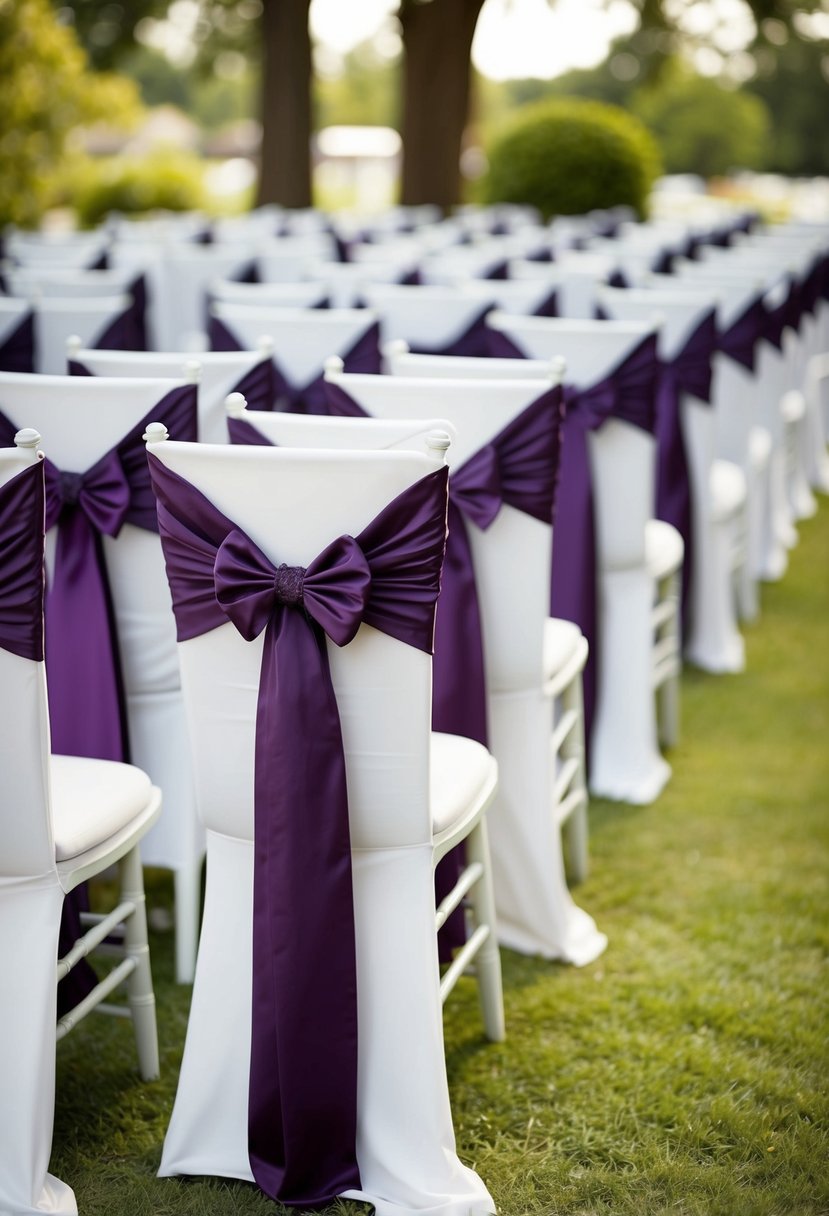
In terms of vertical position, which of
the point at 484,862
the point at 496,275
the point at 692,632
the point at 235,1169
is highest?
the point at 496,275

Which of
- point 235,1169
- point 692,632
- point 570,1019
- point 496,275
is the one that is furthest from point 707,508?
point 235,1169

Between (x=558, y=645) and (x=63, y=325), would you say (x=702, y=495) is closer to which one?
(x=558, y=645)

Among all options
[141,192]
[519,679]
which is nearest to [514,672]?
[519,679]

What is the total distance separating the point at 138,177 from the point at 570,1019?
15.4 metres

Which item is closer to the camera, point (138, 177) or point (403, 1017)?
point (403, 1017)

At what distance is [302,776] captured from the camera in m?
2.06

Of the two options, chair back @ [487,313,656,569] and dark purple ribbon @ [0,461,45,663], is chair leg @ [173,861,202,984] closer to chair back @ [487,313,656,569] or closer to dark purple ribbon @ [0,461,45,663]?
dark purple ribbon @ [0,461,45,663]

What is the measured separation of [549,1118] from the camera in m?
2.45

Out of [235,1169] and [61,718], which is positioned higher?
[61,718]

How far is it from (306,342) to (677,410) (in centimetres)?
133

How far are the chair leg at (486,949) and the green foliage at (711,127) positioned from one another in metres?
49.6

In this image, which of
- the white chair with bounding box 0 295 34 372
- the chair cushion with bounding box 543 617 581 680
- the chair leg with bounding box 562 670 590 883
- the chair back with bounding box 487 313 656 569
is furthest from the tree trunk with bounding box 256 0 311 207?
the chair leg with bounding box 562 670 590 883

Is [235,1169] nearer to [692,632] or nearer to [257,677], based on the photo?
[257,677]

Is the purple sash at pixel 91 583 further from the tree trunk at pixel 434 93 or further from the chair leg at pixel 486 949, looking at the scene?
the tree trunk at pixel 434 93
